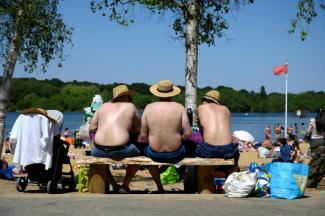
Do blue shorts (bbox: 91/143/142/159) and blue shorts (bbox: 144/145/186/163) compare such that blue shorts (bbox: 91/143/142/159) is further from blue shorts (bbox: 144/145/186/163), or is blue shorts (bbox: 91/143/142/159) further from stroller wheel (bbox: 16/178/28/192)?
stroller wheel (bbox: 16/178/28/192)

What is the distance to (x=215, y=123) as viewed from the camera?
25.7 feet

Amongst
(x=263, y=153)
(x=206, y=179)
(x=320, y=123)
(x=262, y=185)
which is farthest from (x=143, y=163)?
(x=263, y=153)

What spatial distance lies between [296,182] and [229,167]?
1.17 metres

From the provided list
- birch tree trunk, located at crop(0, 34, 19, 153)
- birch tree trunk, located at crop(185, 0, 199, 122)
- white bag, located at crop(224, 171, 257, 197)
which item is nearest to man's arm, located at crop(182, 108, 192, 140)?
white bag, located at crop(224, 171, 257, 197)

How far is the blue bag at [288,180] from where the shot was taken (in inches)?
281

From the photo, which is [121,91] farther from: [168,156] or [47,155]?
[47,155]

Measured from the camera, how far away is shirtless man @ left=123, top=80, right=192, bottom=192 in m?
7.56

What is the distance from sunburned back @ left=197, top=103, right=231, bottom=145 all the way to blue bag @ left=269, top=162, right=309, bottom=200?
83cm

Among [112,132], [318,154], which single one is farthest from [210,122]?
[318,154]

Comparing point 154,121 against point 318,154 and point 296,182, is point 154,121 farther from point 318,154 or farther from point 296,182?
point 318,154

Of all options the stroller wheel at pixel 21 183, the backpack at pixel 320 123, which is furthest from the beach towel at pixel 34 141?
the backpack at pixel 320 123

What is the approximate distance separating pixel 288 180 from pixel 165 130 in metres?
1.71

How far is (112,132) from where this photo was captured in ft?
25.2

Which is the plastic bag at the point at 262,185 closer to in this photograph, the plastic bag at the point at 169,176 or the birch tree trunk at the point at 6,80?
the plastic bag at the point at 169,176
